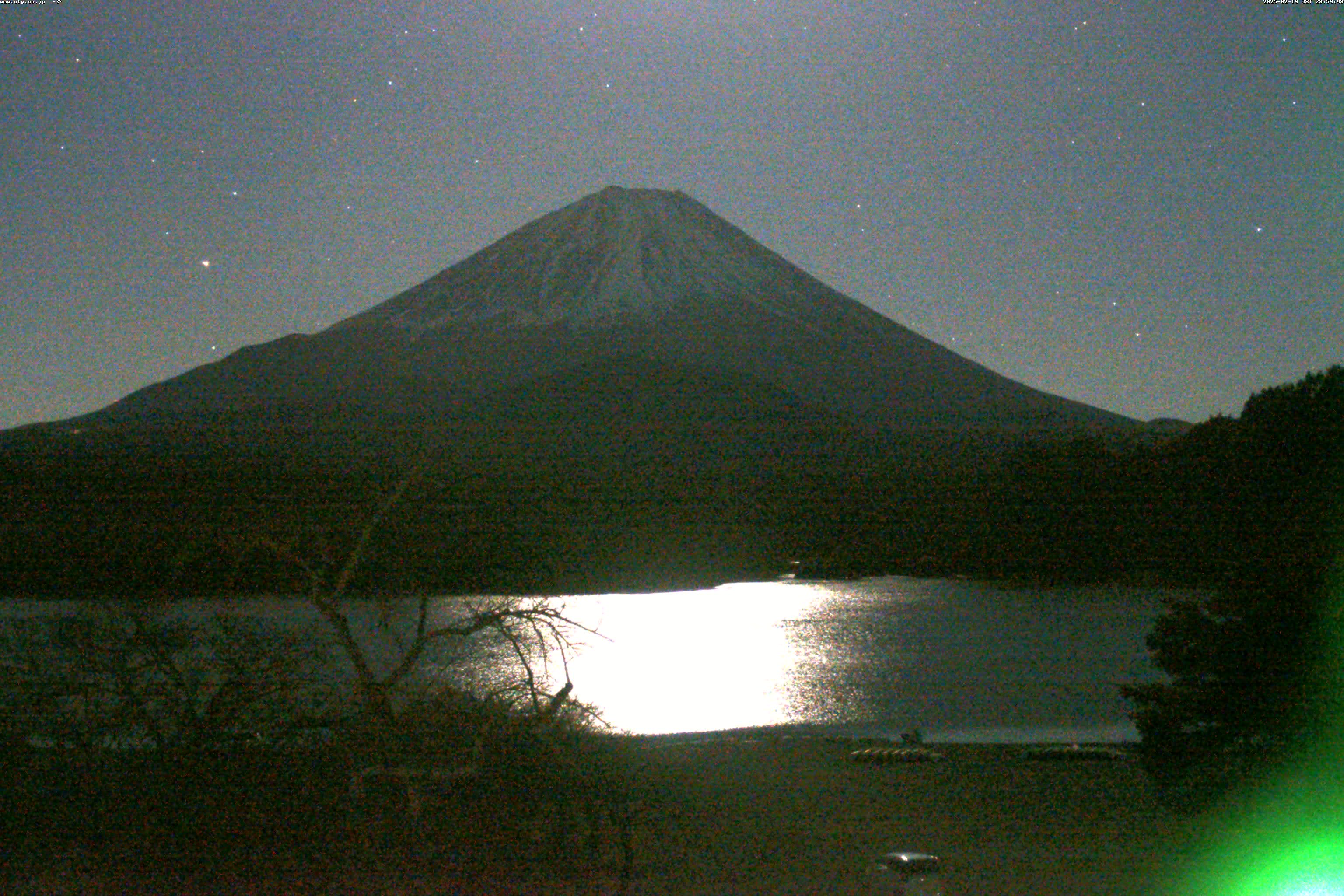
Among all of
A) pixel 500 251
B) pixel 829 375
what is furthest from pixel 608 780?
pixel 500 251

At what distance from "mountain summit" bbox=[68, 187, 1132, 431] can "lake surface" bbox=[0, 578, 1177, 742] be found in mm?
19708

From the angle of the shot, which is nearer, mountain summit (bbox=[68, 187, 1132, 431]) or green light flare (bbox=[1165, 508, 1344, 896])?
green light flare (bbox=[1165, 508, 1344, 896])

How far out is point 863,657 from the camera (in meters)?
26.8

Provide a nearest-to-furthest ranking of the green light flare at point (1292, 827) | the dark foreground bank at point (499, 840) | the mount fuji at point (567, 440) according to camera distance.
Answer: the dark foreground bank at point (499, 840), the green light flare at point (1292, 827), the mount fuji at point (567, 440)

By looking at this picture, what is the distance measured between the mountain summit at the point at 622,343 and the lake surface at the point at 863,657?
64.7 feet

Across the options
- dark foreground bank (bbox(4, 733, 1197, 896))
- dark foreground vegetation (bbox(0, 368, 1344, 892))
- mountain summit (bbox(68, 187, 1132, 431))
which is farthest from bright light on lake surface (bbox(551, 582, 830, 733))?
mountain summit (bbox(68, 187, 1132, 431))

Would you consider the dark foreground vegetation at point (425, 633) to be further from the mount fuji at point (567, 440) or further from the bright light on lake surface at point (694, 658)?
the bright light on lake surface at point (694, 658)

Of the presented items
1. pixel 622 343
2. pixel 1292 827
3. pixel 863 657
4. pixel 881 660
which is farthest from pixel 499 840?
pixel 622 343

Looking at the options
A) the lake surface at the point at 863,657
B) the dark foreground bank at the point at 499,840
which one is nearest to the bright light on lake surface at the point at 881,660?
the lake surface at the point at 863,657

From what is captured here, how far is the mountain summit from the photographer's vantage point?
5862 centimetres

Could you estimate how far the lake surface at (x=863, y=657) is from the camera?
60.3ft

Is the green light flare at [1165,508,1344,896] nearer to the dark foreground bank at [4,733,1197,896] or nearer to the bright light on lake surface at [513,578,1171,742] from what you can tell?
the dark foreground bank at [4,733,1197,896]

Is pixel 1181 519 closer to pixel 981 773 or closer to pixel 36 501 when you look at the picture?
pixel 981 773

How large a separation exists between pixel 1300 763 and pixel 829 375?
2320 inches
